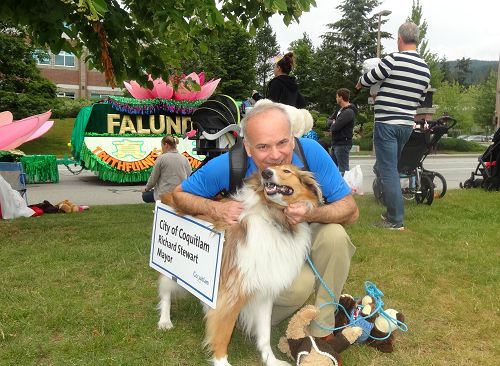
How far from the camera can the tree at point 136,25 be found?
169 inches

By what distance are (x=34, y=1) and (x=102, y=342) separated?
3316 mm

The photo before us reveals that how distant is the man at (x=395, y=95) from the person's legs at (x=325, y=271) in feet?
9.99

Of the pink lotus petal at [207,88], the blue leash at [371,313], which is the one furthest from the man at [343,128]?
the blue leash at [371,313]

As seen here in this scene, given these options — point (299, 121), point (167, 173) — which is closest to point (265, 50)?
point (167, 173)

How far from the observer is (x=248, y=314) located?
8.66 ft

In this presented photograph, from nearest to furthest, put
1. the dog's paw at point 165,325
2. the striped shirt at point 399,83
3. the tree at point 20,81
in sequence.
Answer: the dog's paw at point 165,325
the striped shirt at point 399,83
the tree at point 20,81

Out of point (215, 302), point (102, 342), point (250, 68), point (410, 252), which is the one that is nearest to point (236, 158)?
point (215, 302)

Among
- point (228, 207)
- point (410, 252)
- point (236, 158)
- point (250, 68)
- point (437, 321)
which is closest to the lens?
point (228, 207)

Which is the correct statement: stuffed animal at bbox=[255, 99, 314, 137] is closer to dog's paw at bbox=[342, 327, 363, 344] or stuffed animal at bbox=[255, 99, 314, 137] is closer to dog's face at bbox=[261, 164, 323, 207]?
dog's face at bbox=[261, 164, 323, 207]

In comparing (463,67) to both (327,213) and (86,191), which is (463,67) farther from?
(327,213)

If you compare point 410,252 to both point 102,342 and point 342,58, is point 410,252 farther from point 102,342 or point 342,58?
point 342,58

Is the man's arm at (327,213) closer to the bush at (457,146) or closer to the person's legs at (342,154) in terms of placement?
the person's legs at (342,154)

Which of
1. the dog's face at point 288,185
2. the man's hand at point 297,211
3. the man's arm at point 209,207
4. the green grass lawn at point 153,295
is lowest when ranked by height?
the green grass lawn at point 153,295

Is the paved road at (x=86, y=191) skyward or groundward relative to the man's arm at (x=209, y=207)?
groundward
